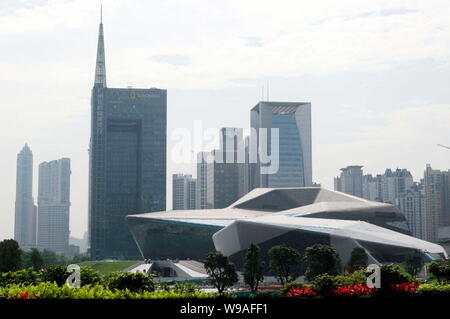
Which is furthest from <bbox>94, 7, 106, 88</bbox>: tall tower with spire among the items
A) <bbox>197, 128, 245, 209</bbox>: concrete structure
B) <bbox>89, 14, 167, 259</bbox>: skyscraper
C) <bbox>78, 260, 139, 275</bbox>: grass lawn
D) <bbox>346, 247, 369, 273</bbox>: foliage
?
<bbox>346, 247, 369, 273</bbox>: foliage

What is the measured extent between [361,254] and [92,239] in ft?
349

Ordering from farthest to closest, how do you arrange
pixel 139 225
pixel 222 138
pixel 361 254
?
pixel 222 138, pixel 139 225, pixel 361 254

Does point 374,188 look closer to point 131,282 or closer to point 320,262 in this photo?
point 320,262

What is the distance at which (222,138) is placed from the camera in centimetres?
17425

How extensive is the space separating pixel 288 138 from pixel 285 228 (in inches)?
3324

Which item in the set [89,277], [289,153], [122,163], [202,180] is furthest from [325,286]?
[202,180]

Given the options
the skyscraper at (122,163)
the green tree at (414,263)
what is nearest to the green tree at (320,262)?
the green tree at (414,263)

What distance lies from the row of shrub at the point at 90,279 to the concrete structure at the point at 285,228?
48.7 m

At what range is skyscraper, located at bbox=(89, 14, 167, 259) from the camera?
15950 centimetres

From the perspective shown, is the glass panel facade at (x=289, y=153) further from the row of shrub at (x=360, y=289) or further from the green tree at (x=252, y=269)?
the row of shrub at (x=360, y=289)

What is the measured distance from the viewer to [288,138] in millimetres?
158250
